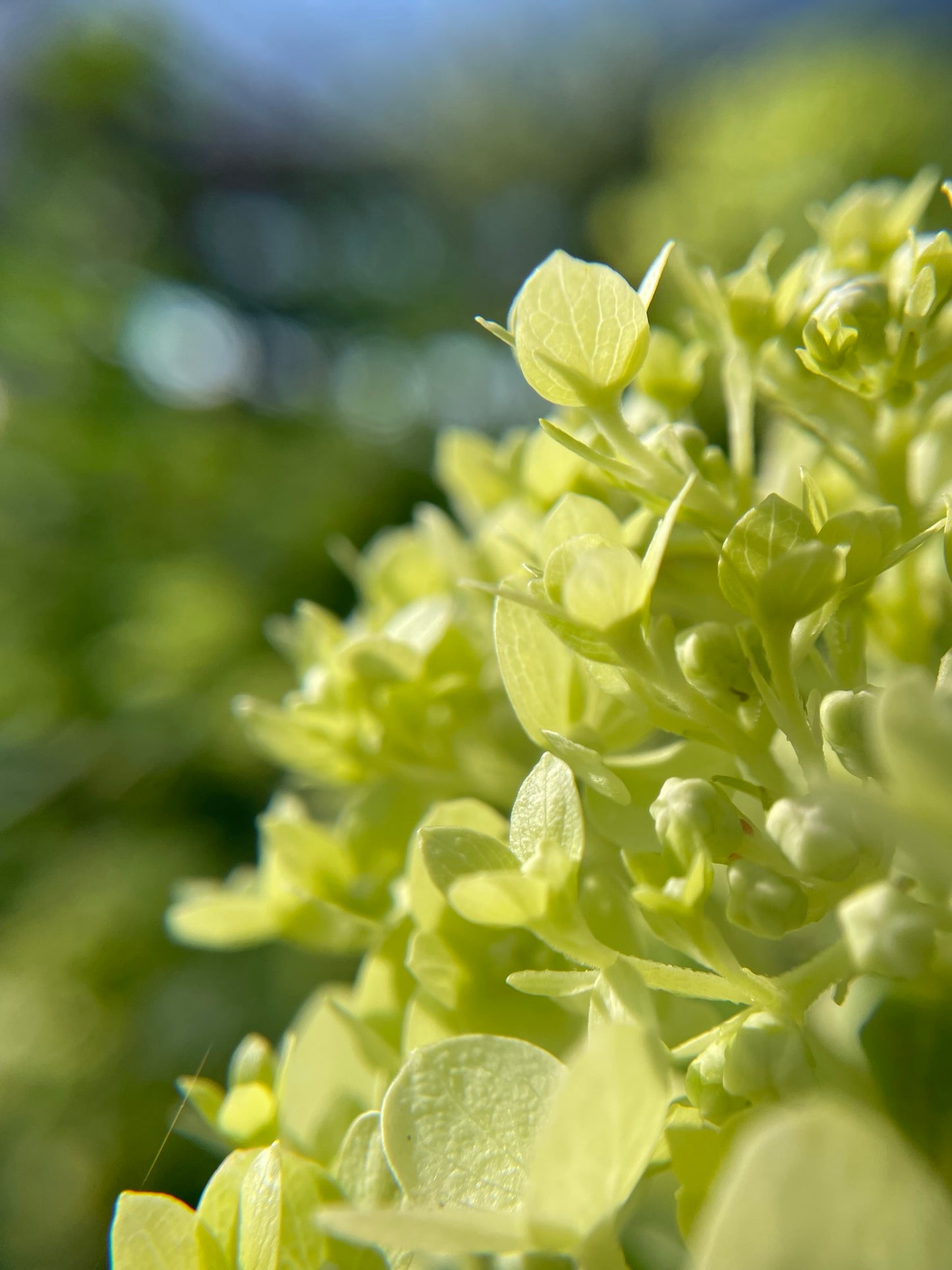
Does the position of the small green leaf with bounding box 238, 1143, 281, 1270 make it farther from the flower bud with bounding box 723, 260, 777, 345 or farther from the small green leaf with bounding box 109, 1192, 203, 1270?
the flower bud with bounding box 723, 260, 777, 345

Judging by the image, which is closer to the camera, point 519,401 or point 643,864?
point 643,864

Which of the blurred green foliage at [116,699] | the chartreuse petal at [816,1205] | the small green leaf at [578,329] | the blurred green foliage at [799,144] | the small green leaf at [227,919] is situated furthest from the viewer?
the blurred green foliage at [799,144]

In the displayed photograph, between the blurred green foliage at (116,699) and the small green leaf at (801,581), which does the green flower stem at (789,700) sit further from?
the blurred green foliage at (116,699)

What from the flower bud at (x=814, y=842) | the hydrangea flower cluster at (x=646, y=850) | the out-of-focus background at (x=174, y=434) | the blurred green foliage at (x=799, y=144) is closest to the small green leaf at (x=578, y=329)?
the hydrangea flower cluster at (x=646, y=850)

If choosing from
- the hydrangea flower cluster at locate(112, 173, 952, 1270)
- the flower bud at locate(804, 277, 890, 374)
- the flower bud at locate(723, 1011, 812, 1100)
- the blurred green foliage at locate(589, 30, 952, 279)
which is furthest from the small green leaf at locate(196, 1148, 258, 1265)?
the blurred green foliage at locate(589, 30, 952, 279)

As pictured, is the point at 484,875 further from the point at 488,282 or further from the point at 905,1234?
the point at 488,282

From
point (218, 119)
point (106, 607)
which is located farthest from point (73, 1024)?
point (218, 119)

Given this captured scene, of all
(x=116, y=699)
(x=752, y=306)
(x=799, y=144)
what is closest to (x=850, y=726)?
(x=752, y=306)

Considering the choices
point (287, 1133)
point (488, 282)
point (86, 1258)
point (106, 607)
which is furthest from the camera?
point (488, 282)
